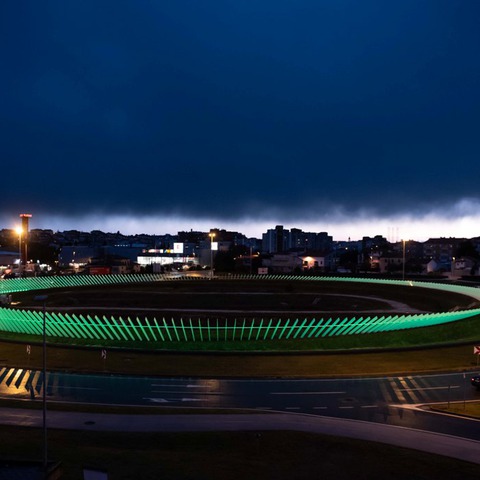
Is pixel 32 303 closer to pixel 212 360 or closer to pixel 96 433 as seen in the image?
pixel 212 360

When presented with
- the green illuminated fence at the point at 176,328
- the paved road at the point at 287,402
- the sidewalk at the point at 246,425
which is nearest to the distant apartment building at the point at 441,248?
the green illuminated fence at the point at 176,328

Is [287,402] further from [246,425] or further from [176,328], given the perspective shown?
[176,328]

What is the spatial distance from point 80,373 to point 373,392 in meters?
14.0

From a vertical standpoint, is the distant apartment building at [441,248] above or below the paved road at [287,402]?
above

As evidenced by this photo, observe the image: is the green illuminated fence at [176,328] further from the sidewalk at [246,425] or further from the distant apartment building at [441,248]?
the distant apartment building at [441,248]

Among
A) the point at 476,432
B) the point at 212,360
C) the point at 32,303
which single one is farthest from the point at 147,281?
the point at 476,432

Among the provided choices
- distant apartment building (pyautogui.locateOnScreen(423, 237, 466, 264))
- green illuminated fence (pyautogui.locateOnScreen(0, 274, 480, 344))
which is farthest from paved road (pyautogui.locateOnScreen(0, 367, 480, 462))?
distant apartment building (pyautogui.locateOnScreen(423, 237, 466, 264))

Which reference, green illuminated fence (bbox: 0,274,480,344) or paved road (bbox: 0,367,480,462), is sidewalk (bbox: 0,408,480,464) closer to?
paved road (bbox: 0,367,480,462)

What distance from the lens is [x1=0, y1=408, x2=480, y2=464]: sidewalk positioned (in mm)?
15383

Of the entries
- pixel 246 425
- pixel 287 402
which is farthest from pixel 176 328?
pixel 246 425

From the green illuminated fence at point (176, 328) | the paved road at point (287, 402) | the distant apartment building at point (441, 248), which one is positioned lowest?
the paved road at point (287, 402)

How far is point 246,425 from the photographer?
16.8 m

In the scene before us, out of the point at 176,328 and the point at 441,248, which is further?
the point at 441,248

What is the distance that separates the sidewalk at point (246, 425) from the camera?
15383mm
